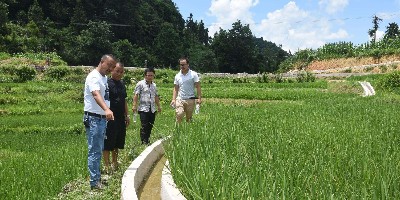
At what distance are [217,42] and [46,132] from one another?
60960mm

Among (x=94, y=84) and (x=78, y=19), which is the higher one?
(x=78, y=19)

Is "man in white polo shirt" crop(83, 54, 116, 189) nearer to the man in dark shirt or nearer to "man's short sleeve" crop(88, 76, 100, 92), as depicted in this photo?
"man's short sleeve" crop(88, 76, 100, 92)

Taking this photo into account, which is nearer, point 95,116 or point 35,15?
point 95,116

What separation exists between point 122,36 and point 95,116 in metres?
64.8

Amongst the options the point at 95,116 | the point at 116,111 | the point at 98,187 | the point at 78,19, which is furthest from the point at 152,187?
the point at 78,19

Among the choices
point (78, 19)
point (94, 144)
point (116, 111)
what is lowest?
point (94, 144)

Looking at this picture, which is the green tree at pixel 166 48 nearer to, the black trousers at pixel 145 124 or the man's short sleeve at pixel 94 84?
the black trousers at pixel 145 124

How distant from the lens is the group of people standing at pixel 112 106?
16.4ft

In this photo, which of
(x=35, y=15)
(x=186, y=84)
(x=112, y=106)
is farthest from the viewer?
(x=35, y=15)

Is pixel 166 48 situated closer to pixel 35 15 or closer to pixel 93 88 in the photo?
pixel 35 15

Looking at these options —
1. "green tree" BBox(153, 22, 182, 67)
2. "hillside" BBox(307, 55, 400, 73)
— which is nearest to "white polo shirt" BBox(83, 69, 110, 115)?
"hillside" BBox(307, 55, 400, 73)

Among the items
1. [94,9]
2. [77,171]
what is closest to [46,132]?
[77,171]

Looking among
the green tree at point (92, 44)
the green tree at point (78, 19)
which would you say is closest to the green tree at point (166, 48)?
the green tree at point (78, 19)

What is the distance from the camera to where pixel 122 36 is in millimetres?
68125
